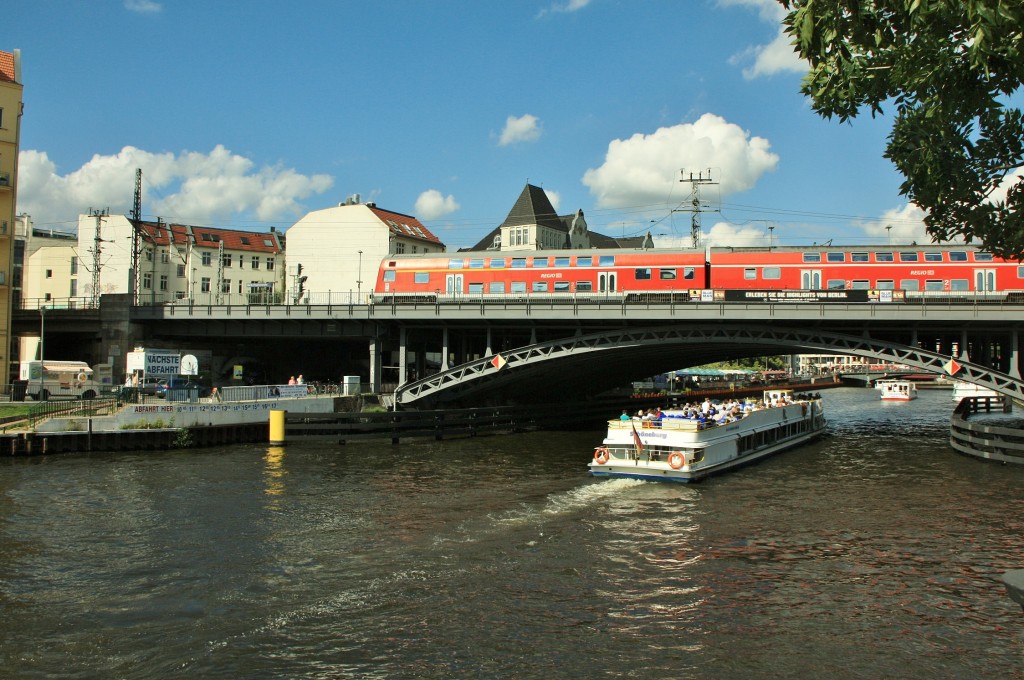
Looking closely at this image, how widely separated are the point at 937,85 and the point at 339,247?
90.4m

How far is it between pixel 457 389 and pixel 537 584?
38185 mm

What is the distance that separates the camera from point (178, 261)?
100188mm

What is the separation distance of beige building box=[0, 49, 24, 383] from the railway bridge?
5585mm

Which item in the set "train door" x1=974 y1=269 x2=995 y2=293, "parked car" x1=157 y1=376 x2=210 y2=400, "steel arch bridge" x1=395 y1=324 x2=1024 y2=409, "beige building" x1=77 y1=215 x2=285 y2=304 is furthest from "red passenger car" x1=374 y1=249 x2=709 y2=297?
"beige building" x1=77 y1=215 x2=285 y2=304

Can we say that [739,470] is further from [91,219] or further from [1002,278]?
[91,219]

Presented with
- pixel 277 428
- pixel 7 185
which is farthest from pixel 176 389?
pixel 7 185

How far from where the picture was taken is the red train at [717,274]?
156ft

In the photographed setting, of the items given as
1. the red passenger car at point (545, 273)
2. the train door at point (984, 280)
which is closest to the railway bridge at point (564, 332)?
the red passenger car at point (545, 273)

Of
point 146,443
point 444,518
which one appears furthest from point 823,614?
point 146,443

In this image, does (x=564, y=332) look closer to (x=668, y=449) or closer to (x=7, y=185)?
(x=668, y=449)

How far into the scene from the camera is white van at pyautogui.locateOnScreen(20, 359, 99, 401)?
5062cm

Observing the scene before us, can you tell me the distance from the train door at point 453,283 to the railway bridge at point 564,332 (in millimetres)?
1388

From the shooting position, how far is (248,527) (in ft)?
80.4

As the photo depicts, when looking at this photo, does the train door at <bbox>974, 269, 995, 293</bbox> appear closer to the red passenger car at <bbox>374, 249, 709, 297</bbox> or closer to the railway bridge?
the railway bridge
